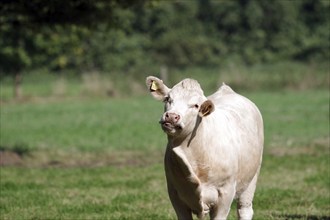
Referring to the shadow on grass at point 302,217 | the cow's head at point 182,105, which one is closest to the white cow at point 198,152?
the cow's head at point 182,105

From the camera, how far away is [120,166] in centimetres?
1866

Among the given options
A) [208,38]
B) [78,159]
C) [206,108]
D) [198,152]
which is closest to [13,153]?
[78,159]

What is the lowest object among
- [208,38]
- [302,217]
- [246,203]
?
[302,217]

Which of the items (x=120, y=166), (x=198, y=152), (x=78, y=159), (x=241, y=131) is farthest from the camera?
(x=78, y=159)

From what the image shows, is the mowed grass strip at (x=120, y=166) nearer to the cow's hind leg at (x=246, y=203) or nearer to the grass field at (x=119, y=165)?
the grass field at (x=119, y=165)

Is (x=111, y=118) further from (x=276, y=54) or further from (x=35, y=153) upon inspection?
(x=276, y=54)

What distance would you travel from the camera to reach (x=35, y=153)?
20.8 metres

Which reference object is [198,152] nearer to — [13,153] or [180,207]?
[180,207]

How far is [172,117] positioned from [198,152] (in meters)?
0.75

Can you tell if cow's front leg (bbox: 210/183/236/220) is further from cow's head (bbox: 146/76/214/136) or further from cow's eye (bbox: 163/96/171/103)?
cow's eye (bbox: 163/96/171/103)

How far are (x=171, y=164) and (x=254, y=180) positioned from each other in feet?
5.82

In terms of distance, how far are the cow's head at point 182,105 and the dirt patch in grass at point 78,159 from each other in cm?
1133

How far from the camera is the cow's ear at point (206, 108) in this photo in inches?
290

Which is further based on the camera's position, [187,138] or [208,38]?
[208,38]
